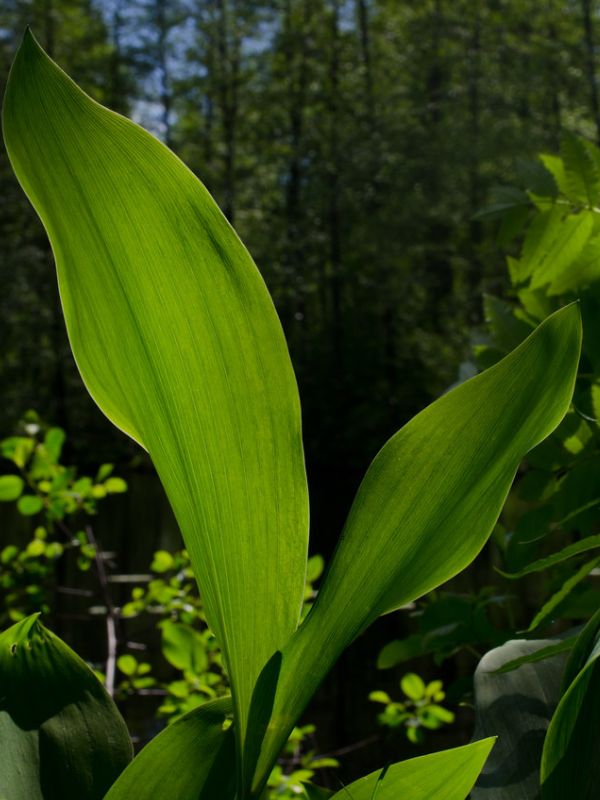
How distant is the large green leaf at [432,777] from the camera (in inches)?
8.2

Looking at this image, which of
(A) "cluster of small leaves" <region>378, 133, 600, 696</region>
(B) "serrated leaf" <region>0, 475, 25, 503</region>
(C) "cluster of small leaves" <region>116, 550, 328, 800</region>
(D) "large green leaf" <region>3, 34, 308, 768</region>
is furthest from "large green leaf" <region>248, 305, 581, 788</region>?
(B) "serrated leaf" <region>0, 475, 25, 503</region>

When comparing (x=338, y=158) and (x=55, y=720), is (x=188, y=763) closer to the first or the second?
(x=55, y=720)

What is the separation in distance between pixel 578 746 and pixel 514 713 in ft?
0.18

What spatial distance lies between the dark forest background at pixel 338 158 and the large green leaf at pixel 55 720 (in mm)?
8467

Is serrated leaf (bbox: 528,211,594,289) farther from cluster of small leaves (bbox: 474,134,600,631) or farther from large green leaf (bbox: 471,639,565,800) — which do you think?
large green leaf (bbox: 471,639,565,800)

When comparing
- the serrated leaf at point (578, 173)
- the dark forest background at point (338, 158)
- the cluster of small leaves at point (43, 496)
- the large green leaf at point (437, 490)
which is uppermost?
the dark forest background at point (338, 158)

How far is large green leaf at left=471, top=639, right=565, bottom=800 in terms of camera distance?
0.77 ft

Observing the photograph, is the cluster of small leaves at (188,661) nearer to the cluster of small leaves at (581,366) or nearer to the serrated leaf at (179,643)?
the serrated leaf at (179,643)

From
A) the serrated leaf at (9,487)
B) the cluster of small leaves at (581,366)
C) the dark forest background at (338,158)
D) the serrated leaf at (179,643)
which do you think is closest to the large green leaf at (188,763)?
the cluster of small leaves at (581,366)

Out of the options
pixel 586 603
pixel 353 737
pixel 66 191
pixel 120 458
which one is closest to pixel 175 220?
pixel 66 191

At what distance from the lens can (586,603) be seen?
0.40 metres

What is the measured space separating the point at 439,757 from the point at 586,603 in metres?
0.21

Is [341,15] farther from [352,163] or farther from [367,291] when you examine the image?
[367,291]

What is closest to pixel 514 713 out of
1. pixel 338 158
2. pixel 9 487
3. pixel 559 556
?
pixel 559 556
